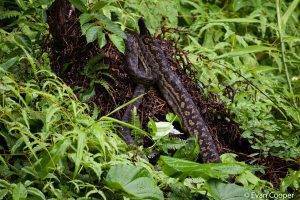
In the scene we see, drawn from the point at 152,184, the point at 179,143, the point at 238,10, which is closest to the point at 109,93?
the point at 179,143

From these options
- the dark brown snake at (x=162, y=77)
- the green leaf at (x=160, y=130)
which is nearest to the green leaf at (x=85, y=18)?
the dark brown snake at (x=162, y=77)

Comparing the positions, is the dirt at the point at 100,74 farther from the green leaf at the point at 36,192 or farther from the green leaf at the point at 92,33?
the green leaf at the point at 36,192

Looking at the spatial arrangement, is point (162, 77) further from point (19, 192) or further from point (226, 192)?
point (19, 192)

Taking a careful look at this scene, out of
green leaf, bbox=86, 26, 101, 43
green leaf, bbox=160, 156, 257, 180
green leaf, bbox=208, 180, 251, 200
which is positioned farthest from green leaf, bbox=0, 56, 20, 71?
green leaf, bbox=208, 180, 251, 200

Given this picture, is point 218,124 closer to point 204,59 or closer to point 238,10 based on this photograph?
point 204,59

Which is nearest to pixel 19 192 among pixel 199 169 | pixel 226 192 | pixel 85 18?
pixel 199 169
